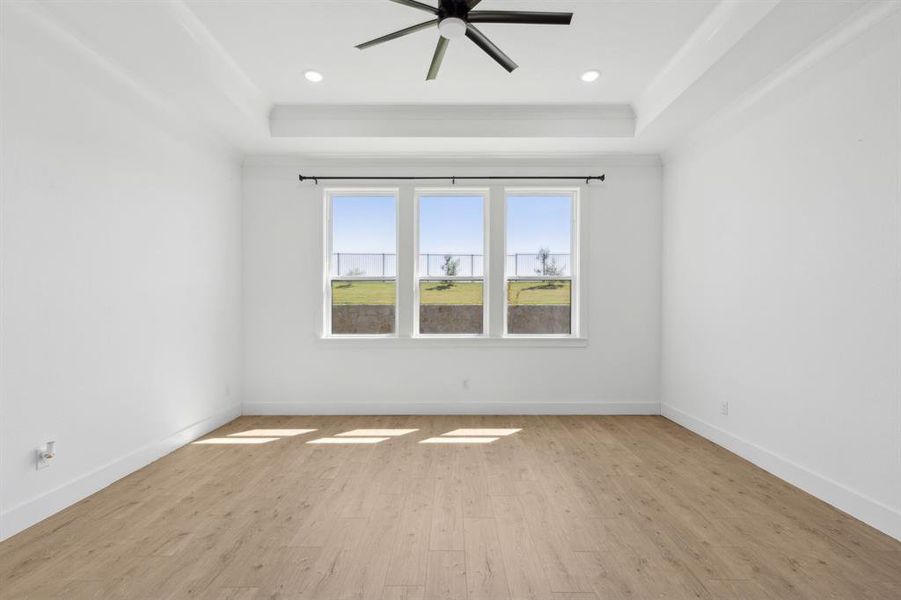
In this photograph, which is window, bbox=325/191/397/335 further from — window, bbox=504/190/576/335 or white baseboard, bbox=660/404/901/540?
white baseboard, bbox=660/404/901/540

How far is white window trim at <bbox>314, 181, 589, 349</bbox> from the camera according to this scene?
474cm

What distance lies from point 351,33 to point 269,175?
7.30 ft

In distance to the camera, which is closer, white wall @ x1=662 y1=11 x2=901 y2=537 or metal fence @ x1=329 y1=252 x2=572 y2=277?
white wall @ x1=662 y1=11 x2=901 y2=537

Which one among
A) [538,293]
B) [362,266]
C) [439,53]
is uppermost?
[439,53]

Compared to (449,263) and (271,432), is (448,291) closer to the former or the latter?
(449,263)

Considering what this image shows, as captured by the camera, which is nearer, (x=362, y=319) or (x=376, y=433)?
(x=376, y=433)

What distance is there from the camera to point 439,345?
15.6 feet

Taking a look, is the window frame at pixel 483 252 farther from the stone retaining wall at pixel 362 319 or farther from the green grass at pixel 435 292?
the stone retaining wall at pixel 362 319

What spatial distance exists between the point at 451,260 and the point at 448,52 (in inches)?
86.1

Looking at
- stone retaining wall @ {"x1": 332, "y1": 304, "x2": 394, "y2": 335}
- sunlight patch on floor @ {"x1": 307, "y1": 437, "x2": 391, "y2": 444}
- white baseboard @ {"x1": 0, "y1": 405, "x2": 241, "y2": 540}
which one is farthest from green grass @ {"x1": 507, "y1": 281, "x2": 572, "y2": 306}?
white baseboard @ {"x1": 0, "y1": 405, "x2": 241, "y2": 540}

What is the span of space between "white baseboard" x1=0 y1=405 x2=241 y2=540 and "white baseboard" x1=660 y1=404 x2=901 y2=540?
461 centimetres

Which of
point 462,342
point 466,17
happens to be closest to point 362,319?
point 462,342

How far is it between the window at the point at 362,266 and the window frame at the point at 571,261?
1.26 meters

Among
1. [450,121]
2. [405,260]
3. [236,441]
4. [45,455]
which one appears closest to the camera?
[45,455]
